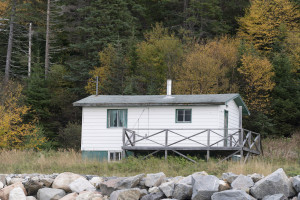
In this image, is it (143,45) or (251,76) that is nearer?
(251,76)

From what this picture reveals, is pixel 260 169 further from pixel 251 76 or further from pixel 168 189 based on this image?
pixel 251 76

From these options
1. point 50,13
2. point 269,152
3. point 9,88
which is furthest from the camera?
point 50,13

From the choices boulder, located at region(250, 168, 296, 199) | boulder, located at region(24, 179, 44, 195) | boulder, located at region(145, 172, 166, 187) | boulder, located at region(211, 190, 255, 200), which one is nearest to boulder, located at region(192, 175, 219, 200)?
boulder, located at region(211, 190, 255, 200)

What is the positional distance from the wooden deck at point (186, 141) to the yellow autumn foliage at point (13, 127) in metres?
9.15

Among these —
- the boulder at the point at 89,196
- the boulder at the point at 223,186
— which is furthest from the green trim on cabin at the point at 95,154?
the boulder at the point at 223,186

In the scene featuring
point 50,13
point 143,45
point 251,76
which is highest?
A: point 50,13

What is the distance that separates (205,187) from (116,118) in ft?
44.6

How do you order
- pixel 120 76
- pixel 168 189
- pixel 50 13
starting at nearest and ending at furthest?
pixel 168 189 < pixel 120 76 < pixel 50 13

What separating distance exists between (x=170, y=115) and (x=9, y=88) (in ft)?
50.2

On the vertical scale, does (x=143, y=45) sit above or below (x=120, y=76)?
above

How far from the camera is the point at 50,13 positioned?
4759 centimetres

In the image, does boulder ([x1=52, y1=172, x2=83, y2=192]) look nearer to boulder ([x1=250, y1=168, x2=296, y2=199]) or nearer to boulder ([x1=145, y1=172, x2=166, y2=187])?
boulder ([x1=145, y1=172, x2=166, y2=187])

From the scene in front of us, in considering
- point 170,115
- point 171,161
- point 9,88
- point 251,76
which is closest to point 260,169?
point 171,161

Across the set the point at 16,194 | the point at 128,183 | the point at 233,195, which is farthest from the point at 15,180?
the point at 233,195
